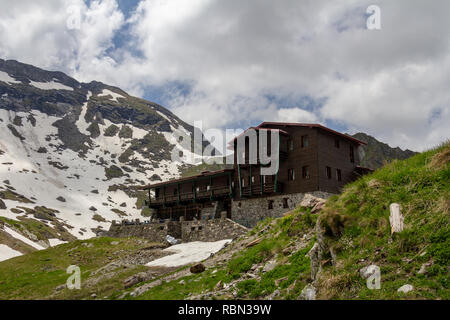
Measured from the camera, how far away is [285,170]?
3944 cm

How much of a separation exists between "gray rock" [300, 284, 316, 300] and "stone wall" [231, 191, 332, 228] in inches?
1070

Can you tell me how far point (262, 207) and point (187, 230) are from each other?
33.8 feet

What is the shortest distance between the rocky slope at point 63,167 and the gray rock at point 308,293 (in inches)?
2097

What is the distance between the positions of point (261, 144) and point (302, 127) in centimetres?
516

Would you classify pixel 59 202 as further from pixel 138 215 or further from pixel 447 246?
pixel 447 246

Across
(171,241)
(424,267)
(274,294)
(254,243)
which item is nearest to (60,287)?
(171,241)

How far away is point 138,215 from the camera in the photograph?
398 ft

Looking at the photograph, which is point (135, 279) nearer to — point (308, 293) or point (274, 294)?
point (274, 294)

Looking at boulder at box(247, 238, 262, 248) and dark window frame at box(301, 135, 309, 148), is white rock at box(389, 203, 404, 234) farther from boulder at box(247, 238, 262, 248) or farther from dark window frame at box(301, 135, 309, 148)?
dark window frame at box(301, 135, 309, 148)

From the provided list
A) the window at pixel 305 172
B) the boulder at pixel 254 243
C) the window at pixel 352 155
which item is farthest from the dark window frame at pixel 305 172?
the boulder at pixel 254 243

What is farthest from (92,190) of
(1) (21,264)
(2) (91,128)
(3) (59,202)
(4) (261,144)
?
(4) (261,144)

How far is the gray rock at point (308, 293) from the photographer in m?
9.10

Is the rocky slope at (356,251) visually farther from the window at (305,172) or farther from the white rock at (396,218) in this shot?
the window at (305,172)

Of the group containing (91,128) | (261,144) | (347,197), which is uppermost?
(91,128)
